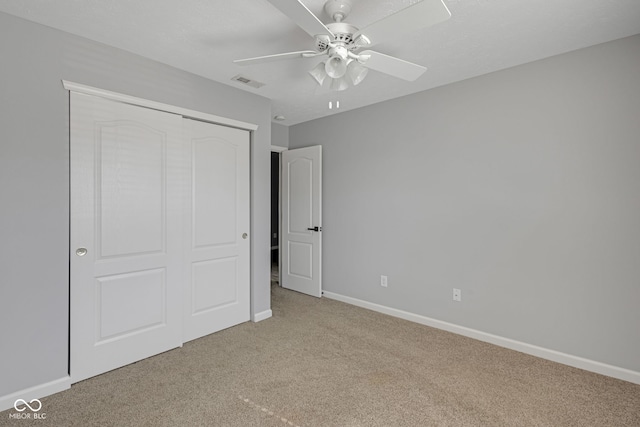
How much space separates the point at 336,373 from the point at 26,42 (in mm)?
3089

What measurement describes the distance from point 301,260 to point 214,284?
156cm

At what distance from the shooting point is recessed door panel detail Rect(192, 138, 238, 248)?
116 inches

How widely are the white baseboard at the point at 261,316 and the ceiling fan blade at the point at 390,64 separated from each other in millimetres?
2649

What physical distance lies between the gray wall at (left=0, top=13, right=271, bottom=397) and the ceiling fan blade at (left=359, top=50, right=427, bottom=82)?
1900 mm

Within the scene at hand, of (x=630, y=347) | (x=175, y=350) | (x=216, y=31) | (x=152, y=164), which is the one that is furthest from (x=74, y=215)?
(x=630, y=347)

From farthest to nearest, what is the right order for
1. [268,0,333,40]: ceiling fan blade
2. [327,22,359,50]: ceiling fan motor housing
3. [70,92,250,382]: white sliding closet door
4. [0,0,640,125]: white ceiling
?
[70,92,250,382]: white sliding closet door
[0,0,640,125]: white ceiling
[327,22,359,50]: ceiling fan motor housing
[268,0,333,40]: ceiling fan blade

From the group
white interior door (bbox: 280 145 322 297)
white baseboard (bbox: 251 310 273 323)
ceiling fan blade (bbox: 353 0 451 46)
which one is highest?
ceiling fan blade (bbox: 353 0 451 46)

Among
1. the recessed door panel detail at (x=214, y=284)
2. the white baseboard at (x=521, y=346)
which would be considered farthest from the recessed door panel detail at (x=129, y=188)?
the white baseboard at (x=521, y=346)

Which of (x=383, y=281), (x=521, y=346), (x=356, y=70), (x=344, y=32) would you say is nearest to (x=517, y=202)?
(x=521, y=346)

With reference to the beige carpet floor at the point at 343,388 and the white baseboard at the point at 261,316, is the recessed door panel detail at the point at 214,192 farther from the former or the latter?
the beige carpet floor at the point at 343,388

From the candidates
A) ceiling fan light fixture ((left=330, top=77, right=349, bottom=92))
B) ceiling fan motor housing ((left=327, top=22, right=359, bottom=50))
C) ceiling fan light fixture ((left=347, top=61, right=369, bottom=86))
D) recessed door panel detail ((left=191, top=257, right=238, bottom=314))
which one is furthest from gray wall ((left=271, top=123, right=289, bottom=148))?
ceiling fan motor housing ((left=327, top=22, right=359, bottom=50))

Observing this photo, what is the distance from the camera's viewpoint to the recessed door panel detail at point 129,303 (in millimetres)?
2359

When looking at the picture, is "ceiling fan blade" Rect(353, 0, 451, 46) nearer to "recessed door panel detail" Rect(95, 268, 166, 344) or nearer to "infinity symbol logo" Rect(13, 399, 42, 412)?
"recessed door panel detail" Rect(95, 268, 166, 344)

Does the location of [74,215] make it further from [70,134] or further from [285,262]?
[285,262]
